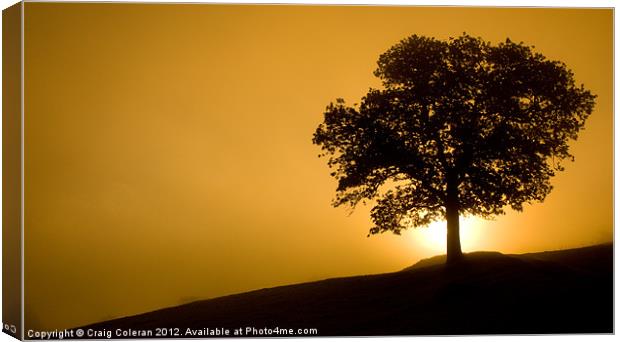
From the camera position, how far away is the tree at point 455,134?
23781 millimetres

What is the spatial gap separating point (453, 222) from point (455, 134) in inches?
94.7

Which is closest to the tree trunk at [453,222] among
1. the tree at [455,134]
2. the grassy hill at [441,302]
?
the tree at [455,134]

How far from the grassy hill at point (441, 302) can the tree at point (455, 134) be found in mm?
1128

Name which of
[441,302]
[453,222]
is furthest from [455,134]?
[441,302]

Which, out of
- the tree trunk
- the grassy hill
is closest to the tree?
the tree trunk

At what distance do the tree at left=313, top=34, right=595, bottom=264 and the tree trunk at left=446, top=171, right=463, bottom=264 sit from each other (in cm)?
3

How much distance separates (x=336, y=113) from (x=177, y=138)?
4.23m

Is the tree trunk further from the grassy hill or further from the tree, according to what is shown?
the grassy hill

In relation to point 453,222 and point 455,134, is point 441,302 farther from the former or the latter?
point 455,134

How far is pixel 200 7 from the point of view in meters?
22.3

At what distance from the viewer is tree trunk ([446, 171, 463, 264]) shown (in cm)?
2385

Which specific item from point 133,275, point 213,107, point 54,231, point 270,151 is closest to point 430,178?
point 270,151

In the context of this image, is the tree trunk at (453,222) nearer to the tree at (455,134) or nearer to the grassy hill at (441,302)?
the tree at (455,134)

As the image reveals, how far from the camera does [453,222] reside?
24.2 meters
